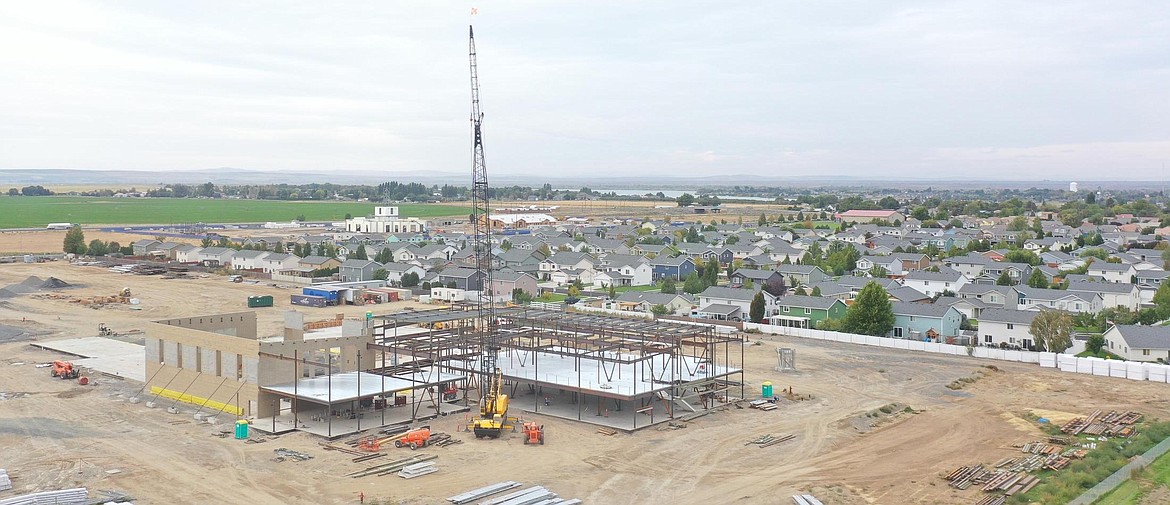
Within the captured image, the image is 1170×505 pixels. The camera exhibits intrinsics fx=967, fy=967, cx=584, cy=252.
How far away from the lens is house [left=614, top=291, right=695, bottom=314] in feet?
165

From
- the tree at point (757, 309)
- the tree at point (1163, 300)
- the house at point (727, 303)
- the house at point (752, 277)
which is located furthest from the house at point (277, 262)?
the tree at point (1163, 300)

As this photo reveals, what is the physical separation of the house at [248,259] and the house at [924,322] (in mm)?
47086

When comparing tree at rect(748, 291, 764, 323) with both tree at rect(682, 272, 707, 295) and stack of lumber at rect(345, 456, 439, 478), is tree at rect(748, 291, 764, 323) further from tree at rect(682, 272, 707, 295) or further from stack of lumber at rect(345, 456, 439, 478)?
stack of lumber at rect(345, 456, 439, 478)

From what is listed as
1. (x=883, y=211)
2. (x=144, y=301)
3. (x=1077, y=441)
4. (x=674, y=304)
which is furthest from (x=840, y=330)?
(x=883, y=211)

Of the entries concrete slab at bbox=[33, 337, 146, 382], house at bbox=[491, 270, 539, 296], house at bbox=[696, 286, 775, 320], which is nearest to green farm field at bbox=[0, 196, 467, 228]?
house at bbox=[491, 270, 539, 296]

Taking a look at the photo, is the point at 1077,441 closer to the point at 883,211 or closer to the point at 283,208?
the point at 883,211

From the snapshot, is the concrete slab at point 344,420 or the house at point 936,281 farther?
the house at point 936,281

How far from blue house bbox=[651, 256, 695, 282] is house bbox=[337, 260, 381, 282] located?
62.7ft

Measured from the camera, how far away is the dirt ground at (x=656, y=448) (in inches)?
819

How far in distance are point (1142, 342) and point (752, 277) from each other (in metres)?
23.6

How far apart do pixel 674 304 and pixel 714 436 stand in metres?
25.1

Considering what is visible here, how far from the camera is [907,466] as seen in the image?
2281 cm

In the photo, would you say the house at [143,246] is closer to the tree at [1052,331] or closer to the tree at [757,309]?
the tree at [757,309]

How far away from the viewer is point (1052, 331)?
38312 millimetres
